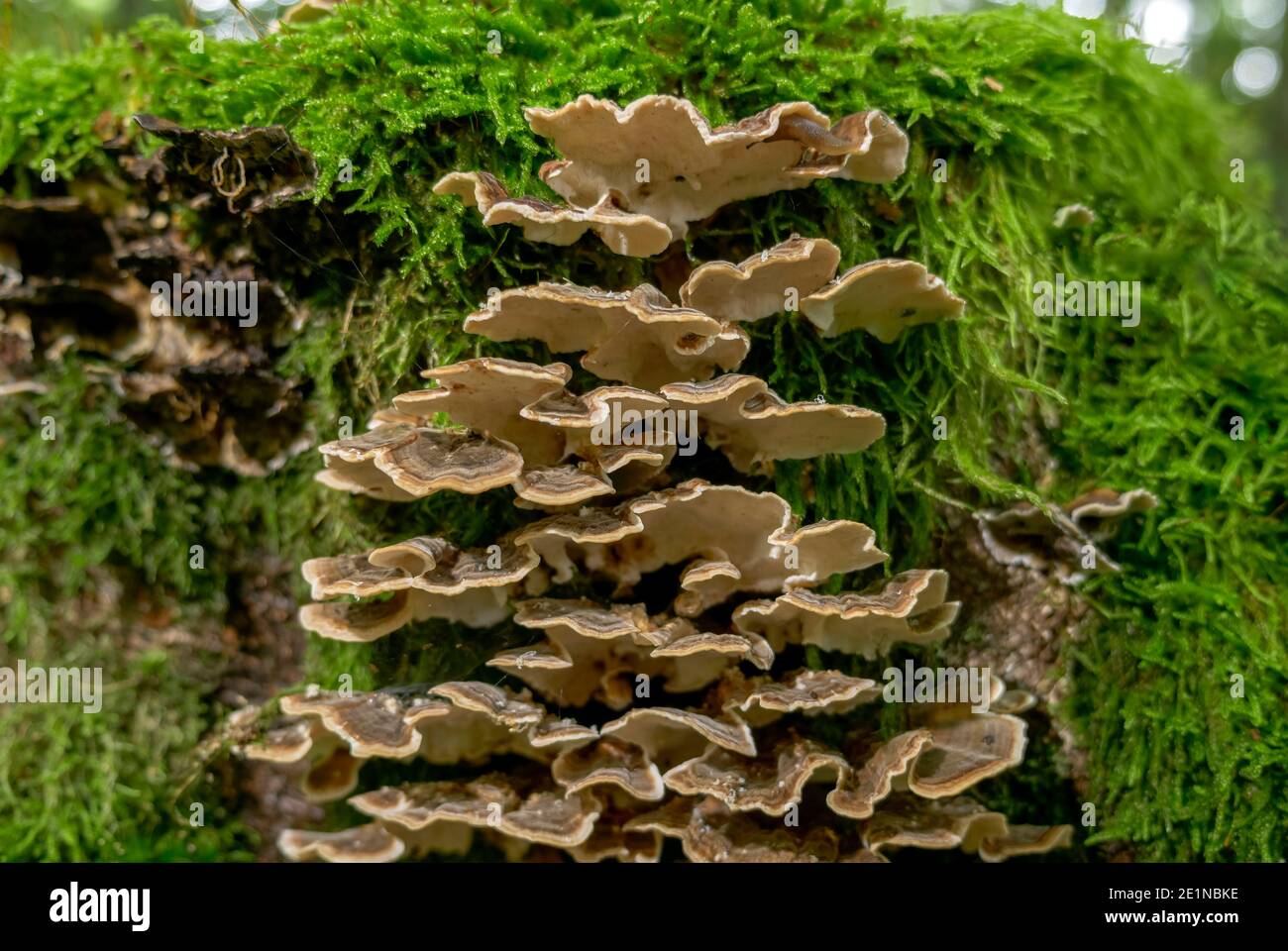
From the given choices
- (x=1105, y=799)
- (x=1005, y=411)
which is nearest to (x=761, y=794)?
(x=1105, y=799)

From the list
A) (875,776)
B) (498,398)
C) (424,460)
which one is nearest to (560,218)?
(498,398)

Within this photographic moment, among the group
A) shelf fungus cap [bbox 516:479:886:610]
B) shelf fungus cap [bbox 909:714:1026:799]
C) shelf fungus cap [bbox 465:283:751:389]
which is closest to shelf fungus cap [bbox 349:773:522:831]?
shelf fungus cap [bbox 516:479:886:610]

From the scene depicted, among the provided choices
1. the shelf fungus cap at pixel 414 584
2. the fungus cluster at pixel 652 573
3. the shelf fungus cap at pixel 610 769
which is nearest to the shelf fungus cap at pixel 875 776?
the fungus cluster at pixel 652 573

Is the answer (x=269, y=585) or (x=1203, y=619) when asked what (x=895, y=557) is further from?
(x=269, y=585)

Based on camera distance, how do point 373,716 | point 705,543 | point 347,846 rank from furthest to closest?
point 705,543 < point 347,846 < point 373,716

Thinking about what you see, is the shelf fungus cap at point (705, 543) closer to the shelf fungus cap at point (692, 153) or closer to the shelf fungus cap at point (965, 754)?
the shelf fungus cap at point (965, 754)

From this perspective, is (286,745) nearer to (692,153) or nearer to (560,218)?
(560,218)
